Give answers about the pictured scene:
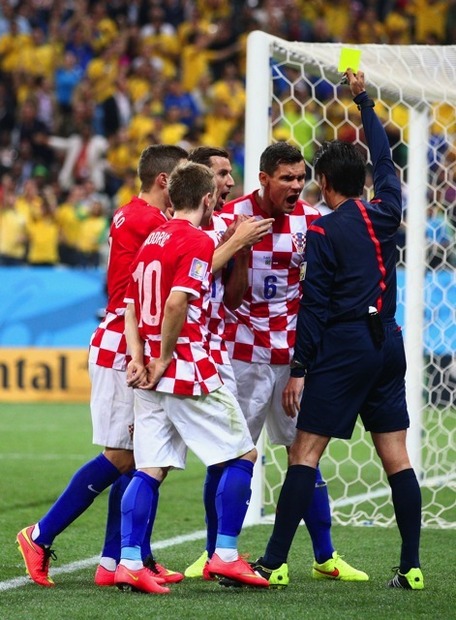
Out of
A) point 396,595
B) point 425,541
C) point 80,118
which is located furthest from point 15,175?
point 396,595

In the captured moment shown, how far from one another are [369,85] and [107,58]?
12.8 metres

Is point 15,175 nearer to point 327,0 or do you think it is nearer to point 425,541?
Result: point 327,0

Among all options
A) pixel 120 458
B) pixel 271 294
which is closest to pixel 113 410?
pixel 120 458

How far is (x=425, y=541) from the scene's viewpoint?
6688 mm

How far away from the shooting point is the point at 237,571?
496 cm

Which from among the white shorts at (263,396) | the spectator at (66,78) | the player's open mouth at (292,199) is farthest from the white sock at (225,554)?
the spectator at (66,78)

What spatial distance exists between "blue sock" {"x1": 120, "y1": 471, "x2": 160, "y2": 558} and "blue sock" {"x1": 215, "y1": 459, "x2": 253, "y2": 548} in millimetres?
290

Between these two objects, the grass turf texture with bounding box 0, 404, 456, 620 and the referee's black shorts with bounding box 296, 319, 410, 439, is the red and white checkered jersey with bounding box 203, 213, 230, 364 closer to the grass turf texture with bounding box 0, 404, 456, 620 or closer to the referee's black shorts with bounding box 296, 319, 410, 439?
the referee's black shorts with bounding box 296, 319, 410, 439

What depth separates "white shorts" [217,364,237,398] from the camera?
5340 millimetres

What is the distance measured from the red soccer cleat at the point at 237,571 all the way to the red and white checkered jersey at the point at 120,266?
957 millimetres

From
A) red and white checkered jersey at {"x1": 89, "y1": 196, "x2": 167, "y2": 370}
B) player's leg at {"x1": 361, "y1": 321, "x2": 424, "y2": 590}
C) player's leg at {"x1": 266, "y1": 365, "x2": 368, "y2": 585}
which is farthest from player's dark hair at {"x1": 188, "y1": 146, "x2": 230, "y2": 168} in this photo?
player's leg at {"x1": 361, "y1": 321, "x2": 424, "y2": 590}

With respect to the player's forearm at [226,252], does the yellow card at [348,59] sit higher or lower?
higher

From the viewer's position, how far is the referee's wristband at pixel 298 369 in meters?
5.12

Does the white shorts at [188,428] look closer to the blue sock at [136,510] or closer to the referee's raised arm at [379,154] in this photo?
the blue sock at [136,510]
